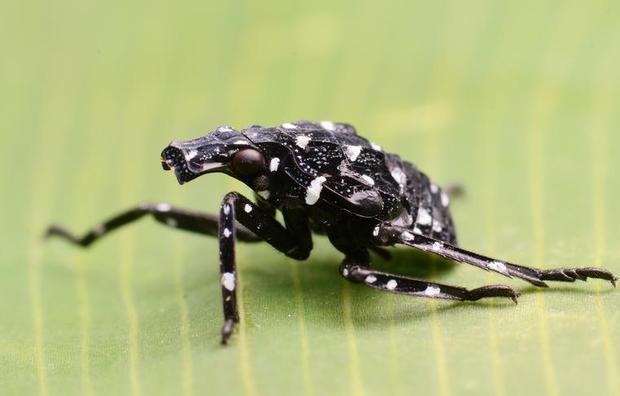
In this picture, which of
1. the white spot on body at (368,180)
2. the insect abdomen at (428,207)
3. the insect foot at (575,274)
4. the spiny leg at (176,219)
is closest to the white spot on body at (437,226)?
the insect abdomen at (428,207)

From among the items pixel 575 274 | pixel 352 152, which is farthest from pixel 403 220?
pixel 575 274

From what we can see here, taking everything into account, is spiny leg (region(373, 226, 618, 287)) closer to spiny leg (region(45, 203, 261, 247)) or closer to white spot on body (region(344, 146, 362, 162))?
white spot on body (region(344, 146, 362, 162))

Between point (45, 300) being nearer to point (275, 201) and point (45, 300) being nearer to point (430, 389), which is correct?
point (275, 201)

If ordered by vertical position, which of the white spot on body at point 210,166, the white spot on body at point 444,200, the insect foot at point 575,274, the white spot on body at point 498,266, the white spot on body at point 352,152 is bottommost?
the white spot on body at point 498,266

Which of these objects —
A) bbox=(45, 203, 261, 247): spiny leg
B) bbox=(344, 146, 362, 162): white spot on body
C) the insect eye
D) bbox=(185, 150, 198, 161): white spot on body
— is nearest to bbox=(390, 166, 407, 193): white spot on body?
bbox=(344, 146, 362, 162): white spot on body

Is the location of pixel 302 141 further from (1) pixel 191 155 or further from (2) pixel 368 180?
(1) pixel 191 155

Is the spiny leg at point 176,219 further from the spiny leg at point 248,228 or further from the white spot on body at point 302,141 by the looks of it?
the white spot on body at point 302,141
